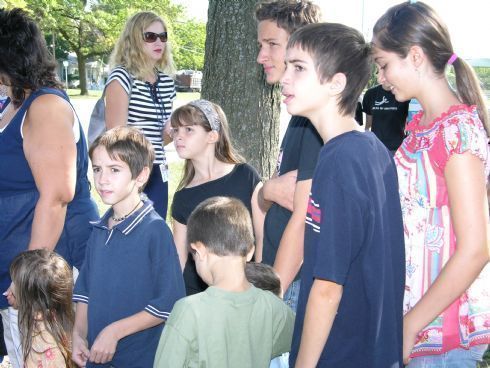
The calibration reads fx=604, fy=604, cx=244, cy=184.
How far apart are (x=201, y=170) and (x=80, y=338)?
1.13 m

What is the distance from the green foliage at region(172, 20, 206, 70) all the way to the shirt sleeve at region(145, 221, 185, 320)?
49.4 m

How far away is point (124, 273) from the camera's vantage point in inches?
103

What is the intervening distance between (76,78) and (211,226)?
250 ft

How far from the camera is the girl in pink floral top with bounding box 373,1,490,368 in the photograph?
1.99 metres

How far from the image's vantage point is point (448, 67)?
214 centimetres

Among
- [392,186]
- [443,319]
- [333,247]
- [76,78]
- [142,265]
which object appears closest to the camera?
[333,247]

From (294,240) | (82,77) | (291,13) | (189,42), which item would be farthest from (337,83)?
(189,42)

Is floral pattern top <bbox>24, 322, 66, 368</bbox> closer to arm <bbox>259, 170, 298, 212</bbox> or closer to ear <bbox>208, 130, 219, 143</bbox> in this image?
arm <bbox>259, 170, 298, 212</bbox>

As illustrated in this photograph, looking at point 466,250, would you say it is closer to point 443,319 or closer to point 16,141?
point 443,319

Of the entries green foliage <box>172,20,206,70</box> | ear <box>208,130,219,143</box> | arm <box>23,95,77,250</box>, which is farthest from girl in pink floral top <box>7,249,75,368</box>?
green foliage <box>172,20,206,70</box>

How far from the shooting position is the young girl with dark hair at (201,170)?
10.8 ft

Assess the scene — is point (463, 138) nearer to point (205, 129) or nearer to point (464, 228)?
point (464, 228)

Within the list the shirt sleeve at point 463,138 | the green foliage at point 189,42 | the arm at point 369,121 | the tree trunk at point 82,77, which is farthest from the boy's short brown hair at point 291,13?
the tree trunk at point 82,77

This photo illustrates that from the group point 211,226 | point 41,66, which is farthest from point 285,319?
point 41,66
